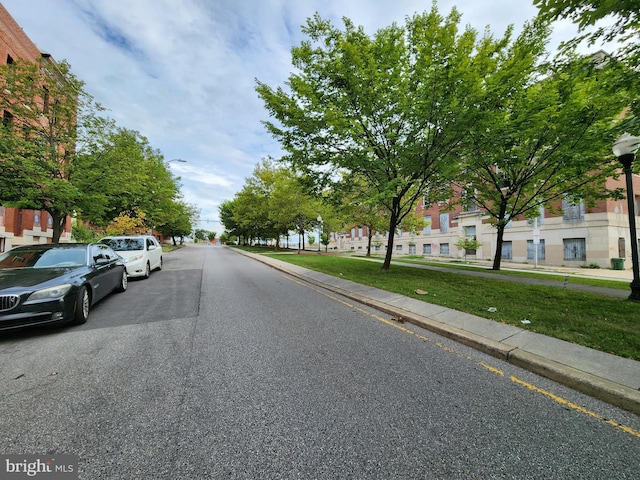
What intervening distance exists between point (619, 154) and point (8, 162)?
18.1 metres

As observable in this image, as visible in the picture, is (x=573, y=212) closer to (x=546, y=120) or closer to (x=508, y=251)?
(x=508, y=251)

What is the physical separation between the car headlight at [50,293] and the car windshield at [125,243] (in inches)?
274

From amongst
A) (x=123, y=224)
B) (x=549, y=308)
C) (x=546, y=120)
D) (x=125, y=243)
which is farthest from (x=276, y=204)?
(x=549, y=308)

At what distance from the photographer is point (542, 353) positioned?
3.77 meters

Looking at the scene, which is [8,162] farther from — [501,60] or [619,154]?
[619,154]

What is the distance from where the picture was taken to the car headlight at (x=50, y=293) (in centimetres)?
430

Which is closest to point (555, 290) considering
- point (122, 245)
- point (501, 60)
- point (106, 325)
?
point (501, 60)

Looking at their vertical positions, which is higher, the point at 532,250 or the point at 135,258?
the point at 532,250

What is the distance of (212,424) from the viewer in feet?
7.85

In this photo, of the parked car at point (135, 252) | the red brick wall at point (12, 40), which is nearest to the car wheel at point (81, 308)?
the parked car at point (135, 252)

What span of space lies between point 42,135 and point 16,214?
11608mm

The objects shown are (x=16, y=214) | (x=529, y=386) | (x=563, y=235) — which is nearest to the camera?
(x=529, y=386)

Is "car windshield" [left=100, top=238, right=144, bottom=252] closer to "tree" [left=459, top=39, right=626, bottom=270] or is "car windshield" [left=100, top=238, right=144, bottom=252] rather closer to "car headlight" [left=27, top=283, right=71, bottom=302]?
"car headlight" [left=27, top=283, right=71, bottom=302]

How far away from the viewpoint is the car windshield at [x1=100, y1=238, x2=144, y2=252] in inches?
430
